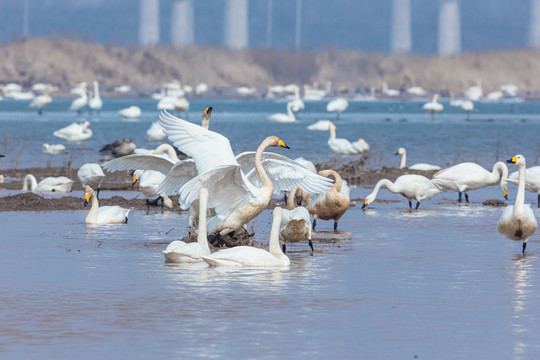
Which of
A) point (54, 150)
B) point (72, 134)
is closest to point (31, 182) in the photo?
point (54, 150)

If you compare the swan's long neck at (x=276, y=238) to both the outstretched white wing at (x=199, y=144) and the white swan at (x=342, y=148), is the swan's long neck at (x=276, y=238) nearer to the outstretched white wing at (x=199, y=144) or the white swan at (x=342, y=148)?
the outstretched white wing at (x=199, y=144)

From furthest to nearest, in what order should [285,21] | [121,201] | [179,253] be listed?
1. [285,21]
2. [121,201]
3. [179,253]

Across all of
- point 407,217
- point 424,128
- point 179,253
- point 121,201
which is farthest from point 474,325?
point 424,128

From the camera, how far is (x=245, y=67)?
92000 mm

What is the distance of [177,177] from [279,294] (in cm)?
365

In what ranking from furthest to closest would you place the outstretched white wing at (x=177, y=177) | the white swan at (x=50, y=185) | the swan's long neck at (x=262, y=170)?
the white swan at (x=50, y=185) < the outstretched white wing at (x=177, y=177) < the swan's long neck at (x=262, y=170)

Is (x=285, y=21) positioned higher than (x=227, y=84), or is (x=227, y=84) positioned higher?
(x=285, y=21)

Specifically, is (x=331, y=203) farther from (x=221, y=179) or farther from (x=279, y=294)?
(x=279, y=294)

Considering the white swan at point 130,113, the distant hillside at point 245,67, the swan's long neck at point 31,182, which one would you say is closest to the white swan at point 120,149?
the swan's long neck at point 31,182

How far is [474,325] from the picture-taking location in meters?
7.88

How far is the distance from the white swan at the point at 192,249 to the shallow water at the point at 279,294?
0.16 metres

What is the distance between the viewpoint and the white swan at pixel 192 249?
1047 cm

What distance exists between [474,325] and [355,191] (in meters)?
11.1

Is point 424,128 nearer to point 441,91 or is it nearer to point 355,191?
point 355,191
